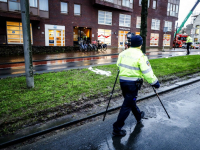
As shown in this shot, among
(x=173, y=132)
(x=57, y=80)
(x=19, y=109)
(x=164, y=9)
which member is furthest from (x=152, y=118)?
(x=164, y=9)

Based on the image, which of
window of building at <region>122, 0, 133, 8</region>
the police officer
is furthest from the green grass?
window of building at <region>122, 0, 133, 8</region>

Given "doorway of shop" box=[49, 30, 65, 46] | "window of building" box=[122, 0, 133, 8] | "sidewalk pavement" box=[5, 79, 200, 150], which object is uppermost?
"window of building" box=[122, 0, 133, 8]

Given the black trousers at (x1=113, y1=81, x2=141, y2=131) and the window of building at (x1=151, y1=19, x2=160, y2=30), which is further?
the window of building at (x1=151, y1=19, x2=160, y2=30)

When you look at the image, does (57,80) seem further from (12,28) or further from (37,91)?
(12,28)

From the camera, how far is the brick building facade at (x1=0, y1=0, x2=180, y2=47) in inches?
800

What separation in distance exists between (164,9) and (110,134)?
3936cm

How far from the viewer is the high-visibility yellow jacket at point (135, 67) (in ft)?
9.96

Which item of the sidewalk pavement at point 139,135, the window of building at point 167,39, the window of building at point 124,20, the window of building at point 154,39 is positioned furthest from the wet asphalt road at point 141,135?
the window of building at point 167,39

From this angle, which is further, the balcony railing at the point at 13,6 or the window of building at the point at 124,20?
the window of building at the point at 124,20

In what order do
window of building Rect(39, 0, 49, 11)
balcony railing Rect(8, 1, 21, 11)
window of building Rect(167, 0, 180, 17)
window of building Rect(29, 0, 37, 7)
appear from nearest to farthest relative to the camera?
balcony railing Rect(8, 1, 21, 11) < window of building Rect(29, 0, 37, 7) < window of building Rect(39, 0, 49, 11) < window of building Rect(167, 0, 180, 17)

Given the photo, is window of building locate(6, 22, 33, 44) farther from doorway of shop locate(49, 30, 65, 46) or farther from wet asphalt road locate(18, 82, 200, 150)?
wet asphalt road locate(18, 82, 200, 150)

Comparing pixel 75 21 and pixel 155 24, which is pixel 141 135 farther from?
pixel 155 24

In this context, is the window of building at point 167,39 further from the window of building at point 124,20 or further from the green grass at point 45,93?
the green grass at point 45,93

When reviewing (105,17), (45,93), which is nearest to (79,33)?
(105,17)
